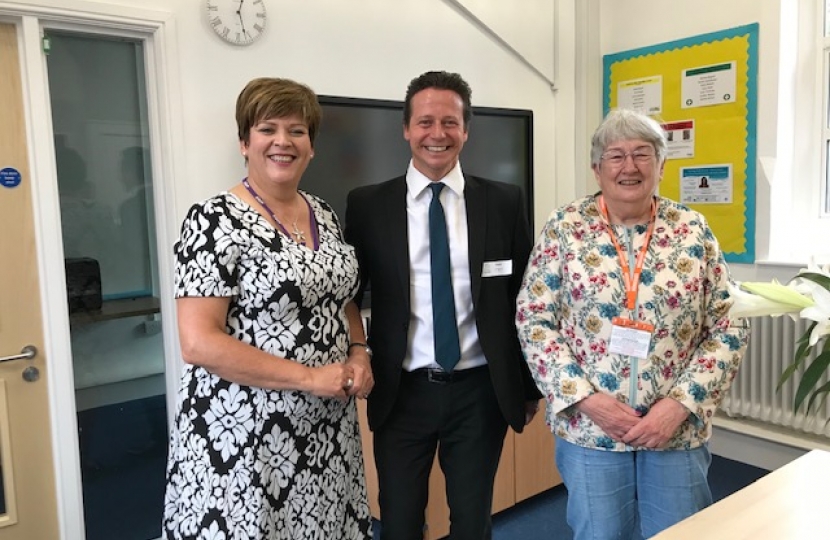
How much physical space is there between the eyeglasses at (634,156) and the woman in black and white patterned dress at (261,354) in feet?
2.36

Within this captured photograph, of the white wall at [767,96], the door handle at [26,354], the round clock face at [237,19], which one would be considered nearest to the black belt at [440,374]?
the door handle at [26,354]

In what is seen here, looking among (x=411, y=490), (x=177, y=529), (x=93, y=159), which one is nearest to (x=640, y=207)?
(x=411, y=490)

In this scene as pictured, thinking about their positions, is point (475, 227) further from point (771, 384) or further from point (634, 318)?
point (771, 384)

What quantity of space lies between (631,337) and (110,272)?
196cm

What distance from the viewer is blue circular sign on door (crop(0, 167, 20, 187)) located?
2348 millimetres

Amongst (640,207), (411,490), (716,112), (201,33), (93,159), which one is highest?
(201,33)

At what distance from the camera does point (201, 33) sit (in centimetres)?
267

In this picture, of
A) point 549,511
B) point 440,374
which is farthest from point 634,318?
point 549,511

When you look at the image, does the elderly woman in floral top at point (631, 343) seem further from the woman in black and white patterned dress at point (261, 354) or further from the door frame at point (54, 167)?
the door frame at point (54, 167)

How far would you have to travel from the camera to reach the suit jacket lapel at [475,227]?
180 centimetres

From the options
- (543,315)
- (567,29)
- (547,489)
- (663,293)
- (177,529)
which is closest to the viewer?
(177,529)

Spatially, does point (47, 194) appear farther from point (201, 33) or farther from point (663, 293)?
point (663, 293)

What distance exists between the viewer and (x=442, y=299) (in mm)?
1773

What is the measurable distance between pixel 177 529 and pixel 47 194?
1426 millimetres
